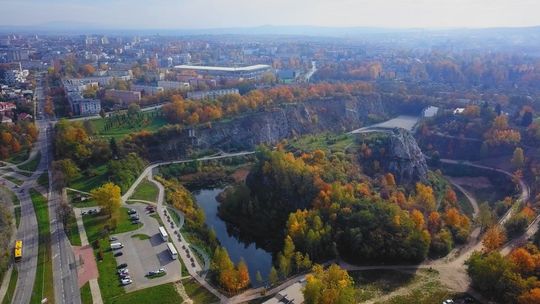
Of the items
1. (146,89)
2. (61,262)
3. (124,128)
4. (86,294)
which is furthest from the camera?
(146,89)

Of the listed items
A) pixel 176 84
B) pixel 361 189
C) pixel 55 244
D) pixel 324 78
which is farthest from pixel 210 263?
pixel 324 78

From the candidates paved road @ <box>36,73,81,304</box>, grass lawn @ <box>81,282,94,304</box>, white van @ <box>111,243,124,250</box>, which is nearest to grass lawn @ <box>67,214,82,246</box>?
paved road @ <box>36,73,81,304</box>

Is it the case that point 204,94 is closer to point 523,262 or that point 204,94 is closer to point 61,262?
point 61,262

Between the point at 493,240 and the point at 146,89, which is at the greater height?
the point at 146,89

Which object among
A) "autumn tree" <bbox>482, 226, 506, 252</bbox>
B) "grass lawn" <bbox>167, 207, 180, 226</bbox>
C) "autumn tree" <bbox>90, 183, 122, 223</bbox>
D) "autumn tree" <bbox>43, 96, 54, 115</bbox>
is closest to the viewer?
"autumn tree" <bbox>482, 226, 506, 252</bbox>

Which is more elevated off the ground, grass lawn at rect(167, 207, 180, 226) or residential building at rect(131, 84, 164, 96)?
residential building at rect(131, 84, 164, 96)

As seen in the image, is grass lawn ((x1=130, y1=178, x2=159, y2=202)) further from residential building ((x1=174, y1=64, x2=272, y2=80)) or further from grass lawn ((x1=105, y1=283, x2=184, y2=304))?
residential building ((x1=174, y1=64, x2=272, y2=80))

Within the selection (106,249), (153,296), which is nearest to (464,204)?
(153,296)
